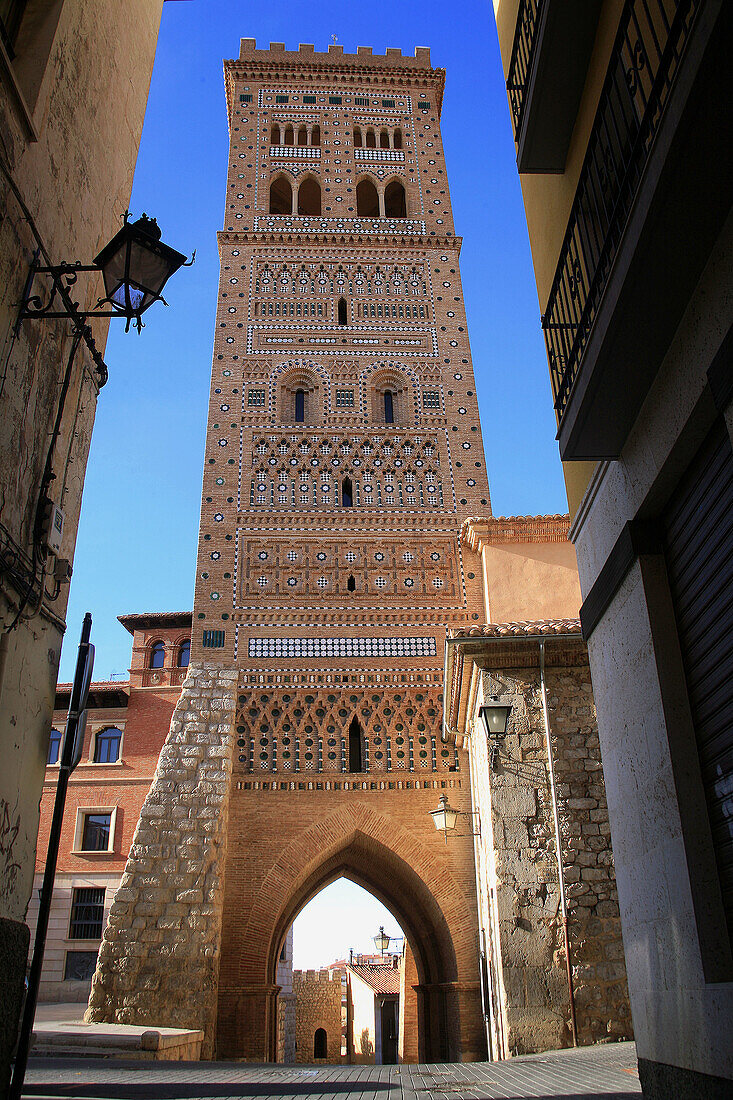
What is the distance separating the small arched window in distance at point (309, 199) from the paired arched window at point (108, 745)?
12.1m

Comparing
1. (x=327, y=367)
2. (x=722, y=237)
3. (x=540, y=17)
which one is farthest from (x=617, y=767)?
(x=327, y=367)

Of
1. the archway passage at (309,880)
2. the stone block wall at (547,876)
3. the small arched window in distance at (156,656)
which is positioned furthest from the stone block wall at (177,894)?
the small arched window in distance at (156,656)

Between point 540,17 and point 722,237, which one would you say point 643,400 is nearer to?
point 722,237

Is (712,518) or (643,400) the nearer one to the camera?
(712,518)

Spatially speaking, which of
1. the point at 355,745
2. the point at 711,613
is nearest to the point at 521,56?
the point at 711,613

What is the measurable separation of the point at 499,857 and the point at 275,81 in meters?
18.7

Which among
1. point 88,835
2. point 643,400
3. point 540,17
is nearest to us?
point 643,400

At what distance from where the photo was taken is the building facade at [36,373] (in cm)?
407

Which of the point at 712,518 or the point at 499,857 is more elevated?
the point at 712,518

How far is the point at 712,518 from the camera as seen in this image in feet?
11.9

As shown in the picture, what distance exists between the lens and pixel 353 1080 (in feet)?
24.2

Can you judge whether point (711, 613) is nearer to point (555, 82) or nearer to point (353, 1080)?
point (555, 82)

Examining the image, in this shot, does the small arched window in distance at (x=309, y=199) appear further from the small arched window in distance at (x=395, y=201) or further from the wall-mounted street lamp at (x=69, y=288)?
the wall-mounted street lamp at (x=69, y=288)

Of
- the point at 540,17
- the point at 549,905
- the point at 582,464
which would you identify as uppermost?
the point at 540,17
